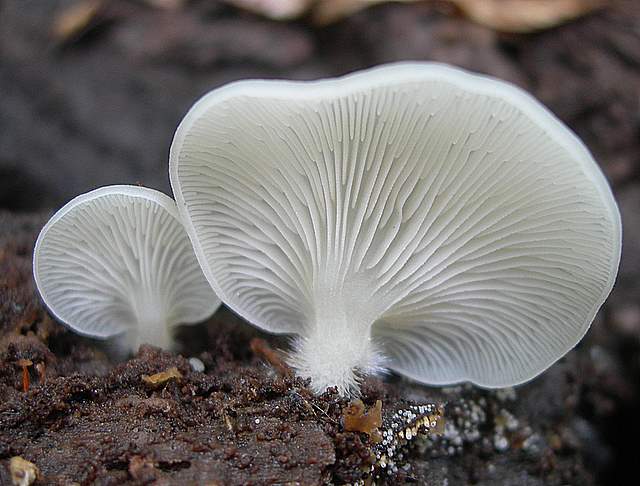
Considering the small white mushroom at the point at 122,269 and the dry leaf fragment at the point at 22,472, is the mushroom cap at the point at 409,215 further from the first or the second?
the dry leaf fragment at the point at 22,472

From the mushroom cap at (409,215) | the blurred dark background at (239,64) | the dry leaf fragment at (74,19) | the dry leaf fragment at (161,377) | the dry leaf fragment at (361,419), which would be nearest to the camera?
the mushroom cap at (409,215)

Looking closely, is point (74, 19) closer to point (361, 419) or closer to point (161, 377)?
point (161, 377)

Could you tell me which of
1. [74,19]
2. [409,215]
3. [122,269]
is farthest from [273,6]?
[409,215]

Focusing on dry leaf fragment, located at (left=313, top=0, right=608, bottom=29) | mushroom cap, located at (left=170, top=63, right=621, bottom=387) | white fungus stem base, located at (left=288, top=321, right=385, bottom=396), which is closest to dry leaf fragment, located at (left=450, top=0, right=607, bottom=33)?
dry leaf fragment, located at (left=313, top=0, right=608, bottom=29)

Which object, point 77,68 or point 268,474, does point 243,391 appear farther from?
point 77,68

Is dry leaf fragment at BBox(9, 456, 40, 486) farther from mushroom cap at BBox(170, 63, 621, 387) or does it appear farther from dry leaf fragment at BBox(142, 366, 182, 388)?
mushroom cap at BBox(170, 63, 621, 387)

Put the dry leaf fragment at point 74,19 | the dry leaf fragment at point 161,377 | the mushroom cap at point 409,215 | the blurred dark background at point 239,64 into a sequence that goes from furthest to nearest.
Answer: the dry leaf fragment at point 74,19, the blurred dark background at point 239,64, the dry leaf fragment at point 161,377, the mushroom cap at point 409,215

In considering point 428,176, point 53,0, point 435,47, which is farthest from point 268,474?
point 53,0

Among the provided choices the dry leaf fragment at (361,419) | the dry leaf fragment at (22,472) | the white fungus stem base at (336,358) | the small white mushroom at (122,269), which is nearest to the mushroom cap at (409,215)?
the white fungus stem base at (336,358)

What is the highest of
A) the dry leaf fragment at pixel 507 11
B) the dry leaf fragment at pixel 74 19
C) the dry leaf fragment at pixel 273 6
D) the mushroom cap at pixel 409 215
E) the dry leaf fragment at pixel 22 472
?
the dry leaf fragment at pixel 507 11
